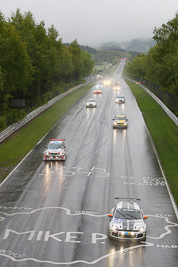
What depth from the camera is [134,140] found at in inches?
1866

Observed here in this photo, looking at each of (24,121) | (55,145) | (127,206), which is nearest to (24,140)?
(55,145)

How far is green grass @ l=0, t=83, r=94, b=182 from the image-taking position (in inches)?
1504

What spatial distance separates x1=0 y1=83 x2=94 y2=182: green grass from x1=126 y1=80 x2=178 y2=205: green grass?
13.8 m

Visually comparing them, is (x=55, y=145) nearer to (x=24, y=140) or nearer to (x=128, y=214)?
(x=24, y=140)

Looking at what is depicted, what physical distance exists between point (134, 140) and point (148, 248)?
91.1 feet

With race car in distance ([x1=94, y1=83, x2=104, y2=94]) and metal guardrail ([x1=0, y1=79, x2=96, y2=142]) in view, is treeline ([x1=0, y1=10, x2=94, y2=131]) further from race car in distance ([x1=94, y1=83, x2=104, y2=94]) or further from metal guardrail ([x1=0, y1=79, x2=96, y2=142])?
race car in distance ([x1=94, y1=83, x2=104, y2=94])

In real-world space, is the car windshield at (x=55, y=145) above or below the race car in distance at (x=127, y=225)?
above

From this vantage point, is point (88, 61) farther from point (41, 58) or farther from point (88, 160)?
point (88, 160)

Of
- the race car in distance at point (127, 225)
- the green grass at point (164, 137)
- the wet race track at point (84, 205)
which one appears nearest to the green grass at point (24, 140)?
the wet race track at point (84, 205)

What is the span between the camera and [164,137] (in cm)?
4925

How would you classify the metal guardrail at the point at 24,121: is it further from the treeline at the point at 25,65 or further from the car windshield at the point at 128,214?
Result: the car windshield at the point at 128,214

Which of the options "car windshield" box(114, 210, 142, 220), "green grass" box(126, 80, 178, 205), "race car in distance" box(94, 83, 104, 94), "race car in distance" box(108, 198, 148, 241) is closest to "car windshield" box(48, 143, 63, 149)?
"green grass" box(126, 80, 178, 205)

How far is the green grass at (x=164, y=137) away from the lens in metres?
34.2

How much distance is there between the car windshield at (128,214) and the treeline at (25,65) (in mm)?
31942
